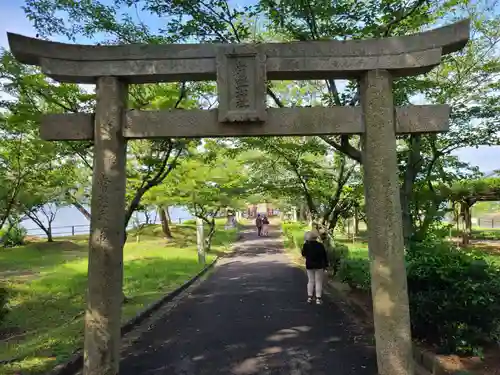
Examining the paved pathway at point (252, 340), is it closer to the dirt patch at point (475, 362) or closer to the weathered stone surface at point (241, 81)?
the dirt patch at point (475, 362)

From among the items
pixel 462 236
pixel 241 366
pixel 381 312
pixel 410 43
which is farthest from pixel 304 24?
pixel 462 236

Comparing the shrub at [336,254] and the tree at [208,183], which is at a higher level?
the tree at [208,183]

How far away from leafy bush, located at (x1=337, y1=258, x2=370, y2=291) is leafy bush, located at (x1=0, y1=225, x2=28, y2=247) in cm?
2314

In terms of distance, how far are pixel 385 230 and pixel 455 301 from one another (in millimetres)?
1551

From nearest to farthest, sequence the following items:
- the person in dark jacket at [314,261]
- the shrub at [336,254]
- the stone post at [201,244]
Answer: the person in dark jacket at [314,261] < the shrub at [336,254] < the stone post at [201,244]

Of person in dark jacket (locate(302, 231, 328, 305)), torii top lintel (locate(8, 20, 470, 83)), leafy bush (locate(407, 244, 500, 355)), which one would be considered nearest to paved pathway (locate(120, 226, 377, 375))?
person in dark jacket (locate(302, 231, 328, 305))

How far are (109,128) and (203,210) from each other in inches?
613

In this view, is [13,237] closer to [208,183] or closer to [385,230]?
[208,183]

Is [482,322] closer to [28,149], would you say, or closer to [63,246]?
[28,149]

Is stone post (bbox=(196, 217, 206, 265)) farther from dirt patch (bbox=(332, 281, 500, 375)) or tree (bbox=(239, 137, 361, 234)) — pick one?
dirt patch (bbox=(332, 281, 500, 375))

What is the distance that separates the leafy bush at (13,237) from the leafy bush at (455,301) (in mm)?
26245

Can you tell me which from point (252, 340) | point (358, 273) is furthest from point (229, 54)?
point (358, 273)

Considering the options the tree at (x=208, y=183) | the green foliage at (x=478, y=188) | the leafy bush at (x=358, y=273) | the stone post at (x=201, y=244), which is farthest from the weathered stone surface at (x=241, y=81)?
the green foliage at (x=478, y=188)

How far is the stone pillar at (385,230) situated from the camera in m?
4.88
